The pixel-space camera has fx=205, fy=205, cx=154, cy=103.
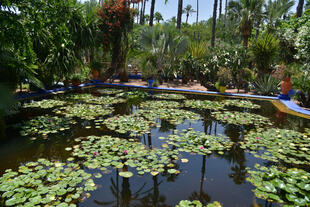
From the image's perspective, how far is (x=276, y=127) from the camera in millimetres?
4840

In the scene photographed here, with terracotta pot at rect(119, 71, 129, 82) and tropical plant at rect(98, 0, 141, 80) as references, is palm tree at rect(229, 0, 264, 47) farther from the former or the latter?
terracotta pot at rect(119, 71, 129, 82)

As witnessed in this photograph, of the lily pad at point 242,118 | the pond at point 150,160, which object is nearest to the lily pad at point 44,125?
the pond at point 150,160

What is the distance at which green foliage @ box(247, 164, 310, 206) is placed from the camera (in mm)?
2225

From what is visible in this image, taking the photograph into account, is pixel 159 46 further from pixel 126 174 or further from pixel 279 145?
pixel 126 174

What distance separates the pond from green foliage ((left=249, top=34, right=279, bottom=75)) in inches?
222

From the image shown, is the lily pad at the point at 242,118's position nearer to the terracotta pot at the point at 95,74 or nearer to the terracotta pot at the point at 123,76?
the terracotta pot at the point at 95,74

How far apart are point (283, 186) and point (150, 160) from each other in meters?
1.72

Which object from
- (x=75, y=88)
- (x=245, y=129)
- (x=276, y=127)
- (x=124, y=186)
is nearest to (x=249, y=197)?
(x=124, y=186)

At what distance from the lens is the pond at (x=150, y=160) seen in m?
2.30

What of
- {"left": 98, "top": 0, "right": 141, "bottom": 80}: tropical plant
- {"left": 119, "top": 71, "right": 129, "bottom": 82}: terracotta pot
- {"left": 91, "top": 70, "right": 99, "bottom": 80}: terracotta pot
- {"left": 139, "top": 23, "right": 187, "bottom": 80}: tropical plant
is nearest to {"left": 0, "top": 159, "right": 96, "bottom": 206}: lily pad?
{"left": 98, "top": 0, "right": 141, "bottom": 80}: tropical plant

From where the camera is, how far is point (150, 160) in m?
3.10

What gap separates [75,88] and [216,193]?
878cm

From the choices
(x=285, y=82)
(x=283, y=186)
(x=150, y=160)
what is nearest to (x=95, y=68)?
(x=285, y=82)

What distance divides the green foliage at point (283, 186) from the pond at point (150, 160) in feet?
0.03
